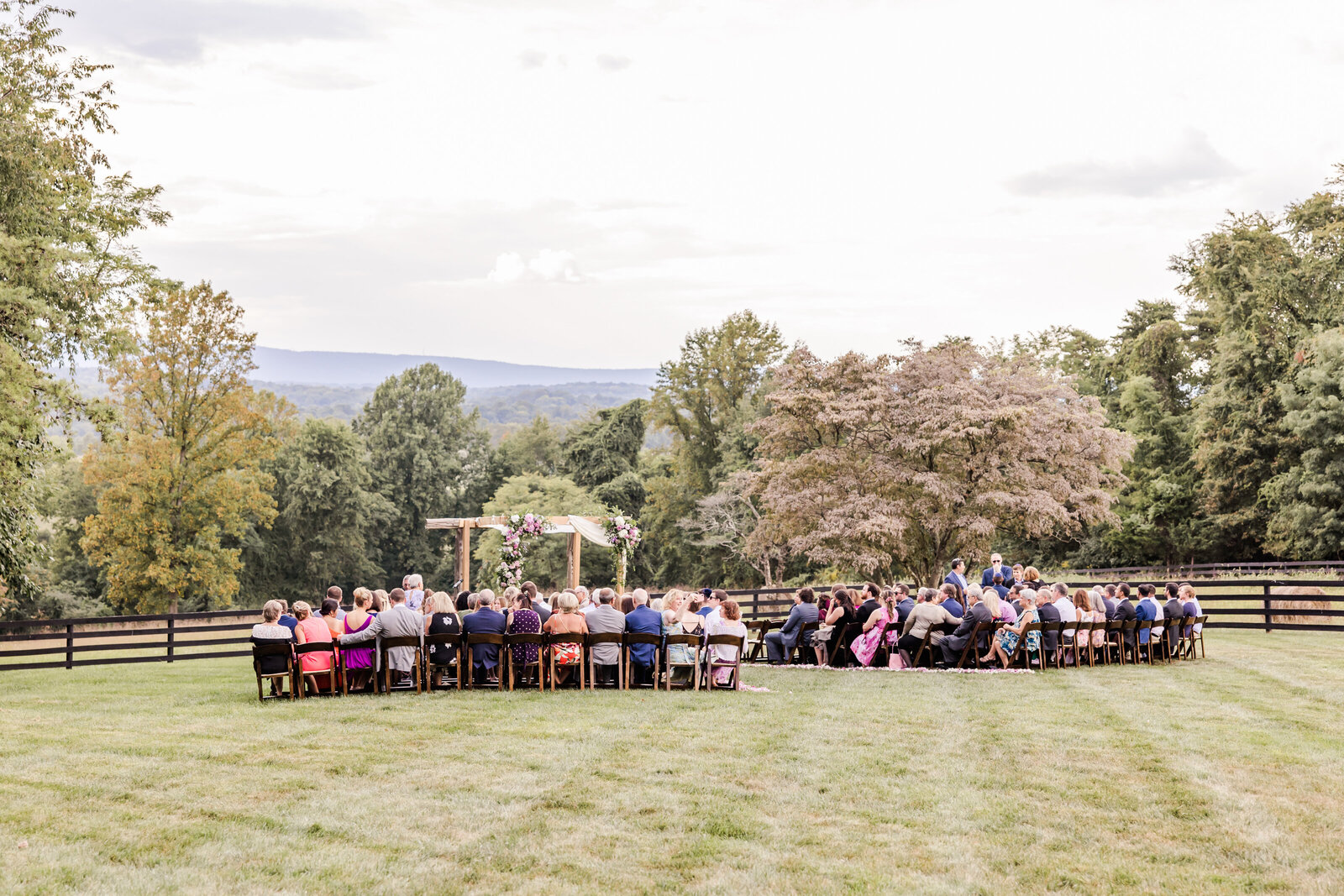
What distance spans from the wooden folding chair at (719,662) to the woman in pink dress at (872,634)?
106 inches

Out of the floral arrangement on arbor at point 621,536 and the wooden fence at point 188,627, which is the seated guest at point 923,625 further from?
the floral arrangement on arbor at point 621,536

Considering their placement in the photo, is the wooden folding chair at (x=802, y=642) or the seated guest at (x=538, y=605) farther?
the wooden folding chair at (x=802, y=642)

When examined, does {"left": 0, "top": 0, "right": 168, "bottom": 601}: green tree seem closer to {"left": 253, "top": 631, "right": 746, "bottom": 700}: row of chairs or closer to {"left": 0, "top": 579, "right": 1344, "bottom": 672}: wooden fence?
{"left": 0, "top": 579, "right": 1344, "bottom": 672}: wooden fence

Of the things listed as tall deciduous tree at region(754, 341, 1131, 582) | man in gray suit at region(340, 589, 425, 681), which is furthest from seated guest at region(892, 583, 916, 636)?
tall deciduous tree at region(754, 341, 1131, 582)

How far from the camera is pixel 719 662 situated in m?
12.5

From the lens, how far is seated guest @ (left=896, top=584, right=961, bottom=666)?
46.9ft

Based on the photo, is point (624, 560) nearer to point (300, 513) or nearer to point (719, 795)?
point (719, 795)

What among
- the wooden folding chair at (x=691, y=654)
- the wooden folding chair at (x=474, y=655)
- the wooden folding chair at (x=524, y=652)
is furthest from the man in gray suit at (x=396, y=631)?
the wooden folding chair at (x=691, y=654)

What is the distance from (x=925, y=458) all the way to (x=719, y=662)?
1478 centimetres

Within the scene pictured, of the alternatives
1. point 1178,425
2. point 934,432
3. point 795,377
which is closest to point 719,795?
point 934,432

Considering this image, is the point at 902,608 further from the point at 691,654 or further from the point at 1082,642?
the point at 691,654

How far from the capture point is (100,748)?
8.42m

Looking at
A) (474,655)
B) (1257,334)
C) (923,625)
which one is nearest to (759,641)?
(923,625)

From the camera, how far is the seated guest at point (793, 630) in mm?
14977
